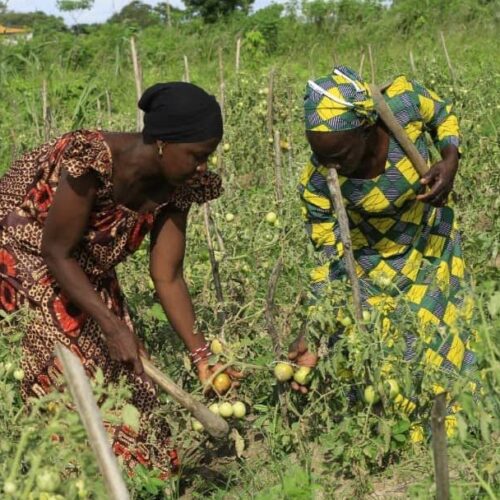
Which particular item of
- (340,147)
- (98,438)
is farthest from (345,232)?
(98,438)

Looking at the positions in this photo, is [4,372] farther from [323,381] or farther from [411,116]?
[411,116]

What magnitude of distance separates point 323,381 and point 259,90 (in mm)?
3313

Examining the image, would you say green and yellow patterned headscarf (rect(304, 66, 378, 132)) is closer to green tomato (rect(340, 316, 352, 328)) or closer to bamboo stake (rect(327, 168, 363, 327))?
bamboo stake (rect(327, 168, 363, 327))

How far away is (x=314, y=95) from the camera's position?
8.70ft

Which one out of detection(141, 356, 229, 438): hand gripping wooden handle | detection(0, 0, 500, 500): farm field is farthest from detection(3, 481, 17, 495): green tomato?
detection(141, 356, 229, 438): hand gripping wooden handle

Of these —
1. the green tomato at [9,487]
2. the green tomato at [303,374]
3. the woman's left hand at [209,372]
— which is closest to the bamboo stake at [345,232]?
the green tomato at [303,374]

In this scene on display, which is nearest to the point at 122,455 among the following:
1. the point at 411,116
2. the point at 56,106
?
the point at 411,116

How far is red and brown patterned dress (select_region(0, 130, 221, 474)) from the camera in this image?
2.69 meters

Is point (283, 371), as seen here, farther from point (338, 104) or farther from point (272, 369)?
point (338, 104)

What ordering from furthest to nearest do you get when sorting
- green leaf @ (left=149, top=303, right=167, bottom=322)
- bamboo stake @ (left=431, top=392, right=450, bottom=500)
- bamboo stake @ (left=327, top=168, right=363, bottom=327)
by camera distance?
green leaf @ (left=149, top=303, right=167, bottom=322)
bamboo stake @ (left=327, top=168, right=363, bottom=327)
bamboo stake @ (left=431, top=392, right=450, bottom=500)

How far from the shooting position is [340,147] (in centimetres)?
261

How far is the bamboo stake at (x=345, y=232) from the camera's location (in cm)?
253

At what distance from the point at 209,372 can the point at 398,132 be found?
92cm

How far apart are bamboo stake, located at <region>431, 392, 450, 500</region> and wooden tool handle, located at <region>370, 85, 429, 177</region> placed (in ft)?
4.16
